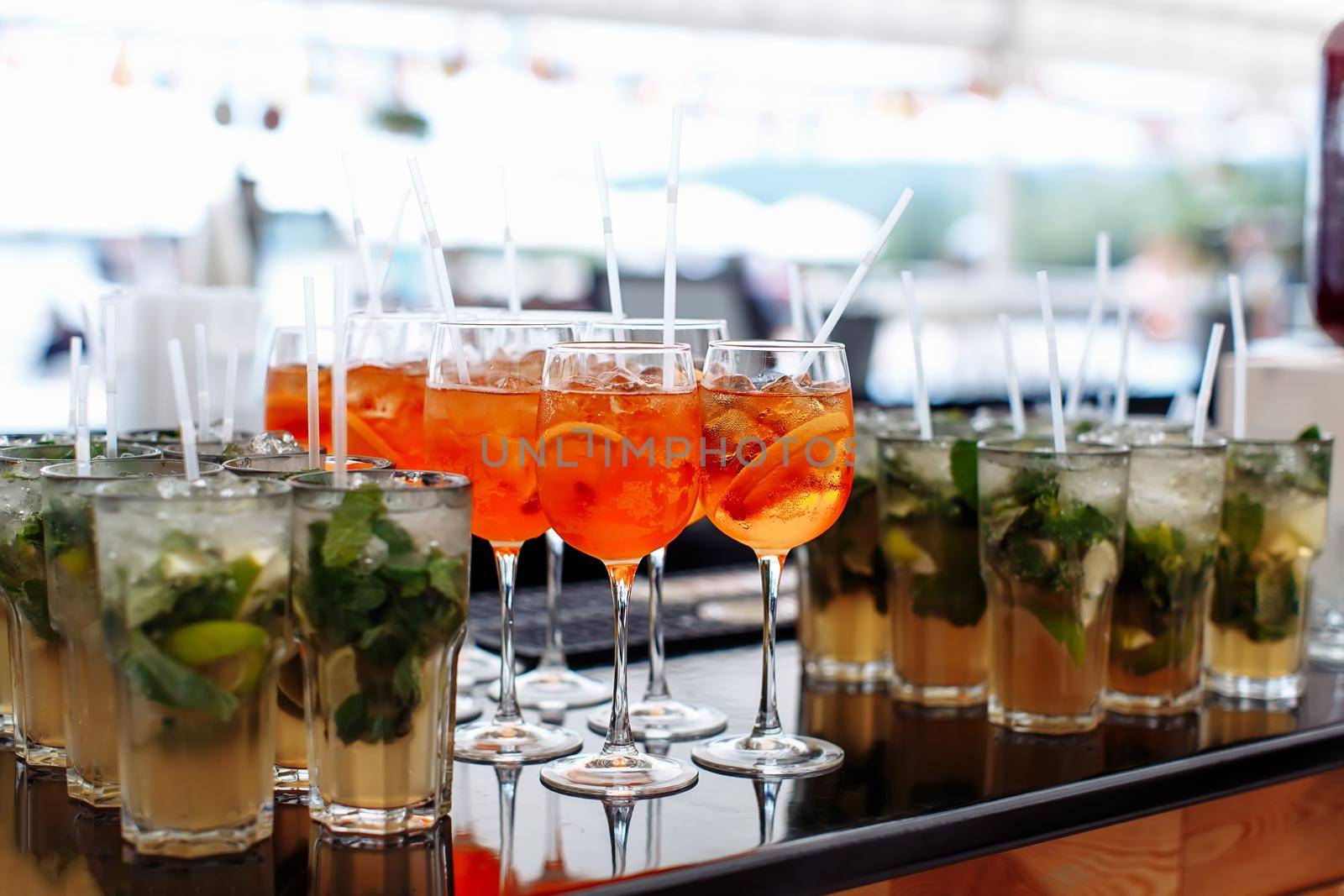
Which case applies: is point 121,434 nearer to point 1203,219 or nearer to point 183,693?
point 183,693

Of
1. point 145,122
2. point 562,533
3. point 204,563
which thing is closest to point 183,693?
point 204,563

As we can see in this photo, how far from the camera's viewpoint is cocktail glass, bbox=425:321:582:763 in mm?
1259

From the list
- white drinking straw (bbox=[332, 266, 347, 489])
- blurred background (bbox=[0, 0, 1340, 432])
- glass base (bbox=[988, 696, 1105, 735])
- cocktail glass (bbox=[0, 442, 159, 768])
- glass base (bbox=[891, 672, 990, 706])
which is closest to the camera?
white drinking straw (bbox=[332, 266, 347, 489])

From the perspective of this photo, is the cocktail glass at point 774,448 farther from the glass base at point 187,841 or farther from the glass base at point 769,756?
the glass base at point 187,841

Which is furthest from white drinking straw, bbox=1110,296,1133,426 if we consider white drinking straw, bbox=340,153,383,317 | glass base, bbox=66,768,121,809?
glass base, bbox=66,768,121,809

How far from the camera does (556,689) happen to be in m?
1.47

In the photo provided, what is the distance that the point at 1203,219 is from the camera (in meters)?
10.8

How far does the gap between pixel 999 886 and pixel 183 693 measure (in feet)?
2.05

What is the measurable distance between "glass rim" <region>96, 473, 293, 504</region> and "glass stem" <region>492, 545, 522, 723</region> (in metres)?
0.29

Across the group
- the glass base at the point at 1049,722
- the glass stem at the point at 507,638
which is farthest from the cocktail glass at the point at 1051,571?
the glass stem at the point at 507,638

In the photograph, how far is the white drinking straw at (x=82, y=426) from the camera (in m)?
1.08

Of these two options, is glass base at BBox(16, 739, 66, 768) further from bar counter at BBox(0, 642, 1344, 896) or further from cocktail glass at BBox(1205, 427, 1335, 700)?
cocktail glass at BBox(1205, 427, 1335, 700)

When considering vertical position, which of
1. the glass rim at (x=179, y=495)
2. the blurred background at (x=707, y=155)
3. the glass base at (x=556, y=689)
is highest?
the blurred background at (x=707, y=155)

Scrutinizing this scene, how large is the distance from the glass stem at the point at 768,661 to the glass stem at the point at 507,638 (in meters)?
0.21
